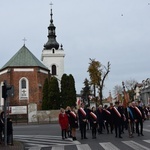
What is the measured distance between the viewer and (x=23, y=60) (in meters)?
58.8

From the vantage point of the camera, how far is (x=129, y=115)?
53.8ft

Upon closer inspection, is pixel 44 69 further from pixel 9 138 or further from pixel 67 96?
pixel 9 138

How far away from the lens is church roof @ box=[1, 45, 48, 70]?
57188 millimetres

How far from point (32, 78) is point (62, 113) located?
39758mm

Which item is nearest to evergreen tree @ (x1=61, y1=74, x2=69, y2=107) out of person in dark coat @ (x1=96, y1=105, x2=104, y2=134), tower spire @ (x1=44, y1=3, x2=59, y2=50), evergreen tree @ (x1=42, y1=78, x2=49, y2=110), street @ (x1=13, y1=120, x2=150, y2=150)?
evergreen tree @ (x1=42, y1=78, x2=49, y2=110)

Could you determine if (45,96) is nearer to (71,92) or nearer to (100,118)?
(71,92)

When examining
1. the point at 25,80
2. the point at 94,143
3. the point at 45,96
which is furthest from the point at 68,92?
the point at 94,143

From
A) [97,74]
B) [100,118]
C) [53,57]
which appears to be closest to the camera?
[100,118]

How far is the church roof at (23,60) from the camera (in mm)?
57188

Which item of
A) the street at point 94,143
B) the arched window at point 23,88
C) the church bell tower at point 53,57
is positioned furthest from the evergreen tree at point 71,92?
the street at point 94,143

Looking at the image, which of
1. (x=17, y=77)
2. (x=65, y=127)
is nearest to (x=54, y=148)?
(x=65, y=127)

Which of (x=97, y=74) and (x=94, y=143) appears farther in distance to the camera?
(x=97, y=74)

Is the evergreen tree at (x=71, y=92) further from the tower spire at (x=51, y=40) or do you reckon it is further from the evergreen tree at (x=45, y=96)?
the tower spire at (x=51, y=40)

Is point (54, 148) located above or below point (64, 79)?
below
